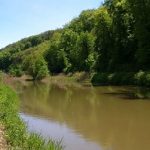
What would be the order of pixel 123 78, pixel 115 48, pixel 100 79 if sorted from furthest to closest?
1. pixel 115 48
2. pixel 100 79
3. pixel 123 78

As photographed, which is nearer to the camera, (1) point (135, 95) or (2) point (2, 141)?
(2) point (2, 141)

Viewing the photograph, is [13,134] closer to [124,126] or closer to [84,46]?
[124,126]

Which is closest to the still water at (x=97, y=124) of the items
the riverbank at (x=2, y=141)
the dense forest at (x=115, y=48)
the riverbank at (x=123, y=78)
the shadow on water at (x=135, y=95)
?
the shadow on water at (x=135, y=95)

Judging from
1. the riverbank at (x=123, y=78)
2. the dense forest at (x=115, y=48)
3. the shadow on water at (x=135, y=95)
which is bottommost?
the shadow on water at (x=135, y=95)

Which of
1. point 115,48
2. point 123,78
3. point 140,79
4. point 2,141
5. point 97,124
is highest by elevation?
point 115,48

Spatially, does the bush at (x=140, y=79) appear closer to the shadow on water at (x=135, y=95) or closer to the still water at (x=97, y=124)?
the shadow on water at (x=135, y=95)

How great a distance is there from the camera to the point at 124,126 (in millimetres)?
22156

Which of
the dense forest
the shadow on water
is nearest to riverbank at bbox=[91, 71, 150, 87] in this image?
the dense forest

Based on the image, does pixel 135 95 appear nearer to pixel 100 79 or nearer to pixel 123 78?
pixel 123 78

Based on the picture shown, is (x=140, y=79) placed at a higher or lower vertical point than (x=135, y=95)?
higher

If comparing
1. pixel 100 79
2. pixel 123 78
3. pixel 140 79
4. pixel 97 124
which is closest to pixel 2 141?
pixel 97 124

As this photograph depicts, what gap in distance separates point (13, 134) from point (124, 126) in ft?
28.4

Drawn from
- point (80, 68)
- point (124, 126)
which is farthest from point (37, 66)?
point (124, 126)

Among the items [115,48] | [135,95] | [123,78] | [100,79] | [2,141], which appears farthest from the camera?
[115,48]
